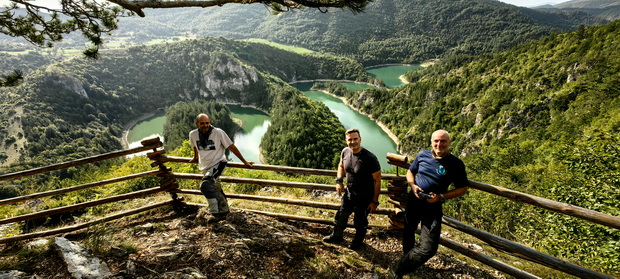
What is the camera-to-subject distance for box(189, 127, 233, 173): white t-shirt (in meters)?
4.75

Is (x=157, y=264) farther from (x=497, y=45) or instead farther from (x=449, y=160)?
(x=497, y=45)

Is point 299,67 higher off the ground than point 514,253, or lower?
higher

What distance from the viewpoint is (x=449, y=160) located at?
11.3ft

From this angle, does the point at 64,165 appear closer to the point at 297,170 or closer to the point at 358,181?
the point at 297,170

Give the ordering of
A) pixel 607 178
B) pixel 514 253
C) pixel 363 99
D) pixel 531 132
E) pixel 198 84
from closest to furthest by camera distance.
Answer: pixel 514 253 → pixel 607 178 → pixel 531 132 → pixel 363 99 → pixel 198 84

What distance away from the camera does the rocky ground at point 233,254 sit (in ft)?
11.8

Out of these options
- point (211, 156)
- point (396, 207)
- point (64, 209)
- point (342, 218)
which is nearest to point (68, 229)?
point (64, 209)

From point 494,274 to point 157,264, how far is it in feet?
17.4

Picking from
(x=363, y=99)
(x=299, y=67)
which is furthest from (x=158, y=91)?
(x=363, y=99)

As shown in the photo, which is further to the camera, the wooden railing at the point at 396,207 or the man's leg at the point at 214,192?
the man's leg at the point at 214,192

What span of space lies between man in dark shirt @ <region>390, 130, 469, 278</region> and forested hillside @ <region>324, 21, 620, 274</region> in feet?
12.9

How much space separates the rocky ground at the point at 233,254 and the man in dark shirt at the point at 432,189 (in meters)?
0.82

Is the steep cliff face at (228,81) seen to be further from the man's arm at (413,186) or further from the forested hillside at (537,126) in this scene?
the man's arm at (413,186)

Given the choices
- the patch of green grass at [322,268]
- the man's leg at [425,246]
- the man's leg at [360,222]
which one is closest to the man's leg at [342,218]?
the man's leg at [360,222]
